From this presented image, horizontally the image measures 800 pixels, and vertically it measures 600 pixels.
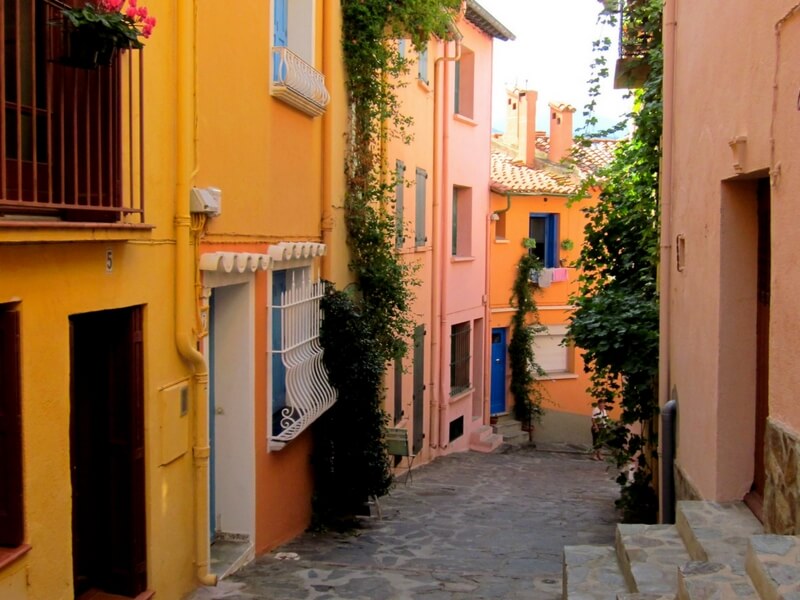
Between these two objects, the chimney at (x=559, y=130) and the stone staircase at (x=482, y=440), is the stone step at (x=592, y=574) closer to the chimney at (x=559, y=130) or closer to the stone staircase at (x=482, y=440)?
the stone staircase at (x=482, y=440)

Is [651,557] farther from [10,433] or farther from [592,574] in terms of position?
[10,433]

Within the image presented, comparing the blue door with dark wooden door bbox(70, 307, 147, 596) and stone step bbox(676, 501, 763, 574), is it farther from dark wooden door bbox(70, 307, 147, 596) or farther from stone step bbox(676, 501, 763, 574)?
dark wooden door bbox(70, 307, 147, 596)

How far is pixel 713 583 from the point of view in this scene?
13.8 ft

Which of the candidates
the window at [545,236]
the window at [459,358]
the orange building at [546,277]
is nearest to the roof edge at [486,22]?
the orange building at [546,277]

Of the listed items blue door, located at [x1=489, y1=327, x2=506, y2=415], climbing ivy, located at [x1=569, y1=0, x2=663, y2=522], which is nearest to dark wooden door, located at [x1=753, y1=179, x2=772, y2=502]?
climbing ivy, located at [x1=569, y1=0, x2=663, y2=522]

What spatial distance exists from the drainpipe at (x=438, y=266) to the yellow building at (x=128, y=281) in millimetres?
8207

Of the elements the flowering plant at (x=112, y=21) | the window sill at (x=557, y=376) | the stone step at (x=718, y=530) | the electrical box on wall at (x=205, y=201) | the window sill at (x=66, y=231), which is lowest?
the window sill at (x=557, y=376)

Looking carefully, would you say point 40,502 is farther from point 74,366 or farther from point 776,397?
point 776,397

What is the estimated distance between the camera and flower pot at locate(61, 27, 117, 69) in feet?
16.1

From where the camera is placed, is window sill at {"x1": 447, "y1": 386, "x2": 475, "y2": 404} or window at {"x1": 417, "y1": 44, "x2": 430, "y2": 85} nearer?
window at {"x1": 417, "y1": 44, "x2": 430, "y2": 85}

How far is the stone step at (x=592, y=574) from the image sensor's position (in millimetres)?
5652

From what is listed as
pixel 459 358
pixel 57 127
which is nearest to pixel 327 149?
pixel 57 127

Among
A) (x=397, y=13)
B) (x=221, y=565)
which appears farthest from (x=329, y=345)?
(x=397, y=13)

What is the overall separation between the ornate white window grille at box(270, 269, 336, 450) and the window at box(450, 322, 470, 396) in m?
9.06
